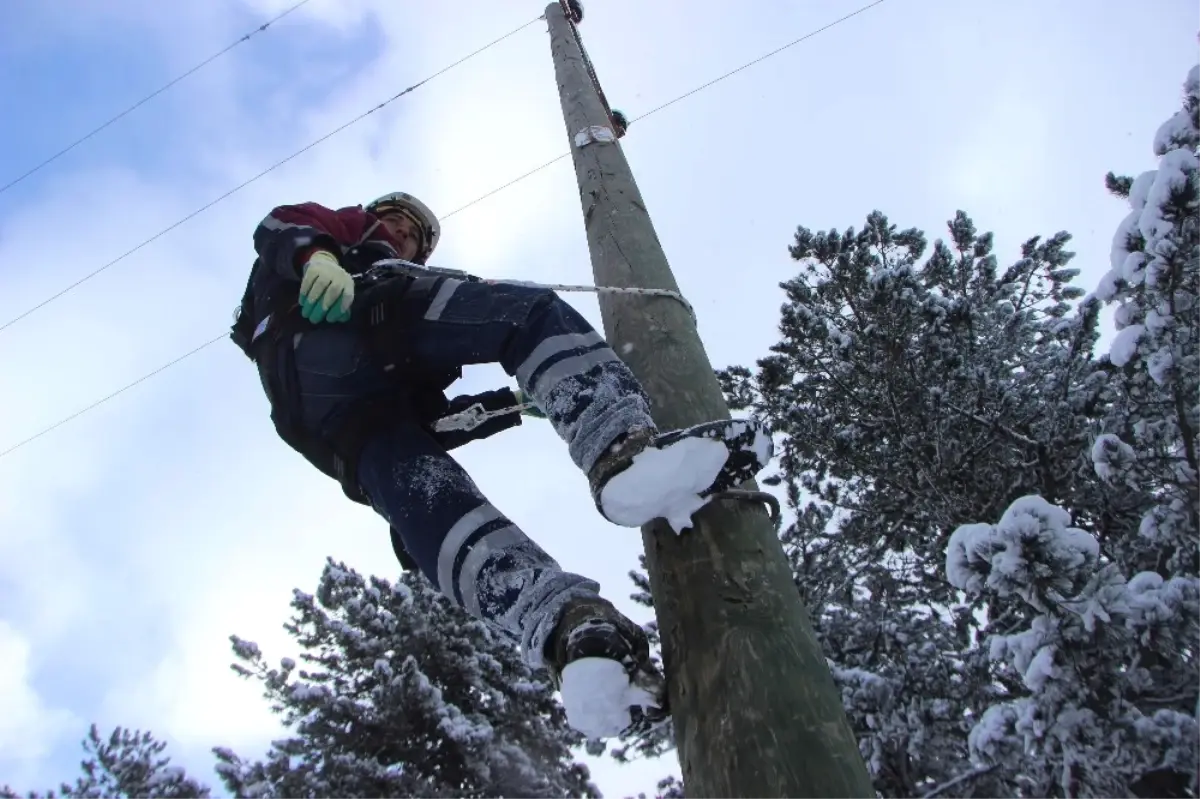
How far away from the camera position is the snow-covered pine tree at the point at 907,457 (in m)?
5.69

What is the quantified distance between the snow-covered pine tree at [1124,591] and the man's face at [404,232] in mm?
2607

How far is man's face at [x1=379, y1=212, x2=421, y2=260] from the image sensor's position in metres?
3.81

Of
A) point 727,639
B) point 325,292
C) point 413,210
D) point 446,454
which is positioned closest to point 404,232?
point 413,210

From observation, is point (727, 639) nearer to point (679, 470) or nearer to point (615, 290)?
point (679, 470)

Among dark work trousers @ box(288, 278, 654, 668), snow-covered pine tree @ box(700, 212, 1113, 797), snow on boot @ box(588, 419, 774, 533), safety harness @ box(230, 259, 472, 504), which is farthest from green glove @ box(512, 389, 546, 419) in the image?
snow-covered pine tree @ box(700, 212, 1113, 797)

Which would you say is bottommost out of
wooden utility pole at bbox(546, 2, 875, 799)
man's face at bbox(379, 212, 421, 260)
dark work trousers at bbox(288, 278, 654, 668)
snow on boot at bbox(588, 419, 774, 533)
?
wooden utility pole at bbox(546, 2, 875, 799)

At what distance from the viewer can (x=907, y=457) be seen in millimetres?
6805

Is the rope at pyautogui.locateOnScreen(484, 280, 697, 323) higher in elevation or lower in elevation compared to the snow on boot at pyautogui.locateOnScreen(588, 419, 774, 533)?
higher

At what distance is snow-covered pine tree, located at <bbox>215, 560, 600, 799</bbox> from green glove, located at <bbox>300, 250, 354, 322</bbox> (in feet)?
25.0

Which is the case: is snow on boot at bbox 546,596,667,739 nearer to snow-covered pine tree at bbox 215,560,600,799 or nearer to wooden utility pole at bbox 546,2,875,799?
wooden utility pole at bbox 546,2,875,799

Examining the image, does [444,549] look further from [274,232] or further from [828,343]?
[828,343]

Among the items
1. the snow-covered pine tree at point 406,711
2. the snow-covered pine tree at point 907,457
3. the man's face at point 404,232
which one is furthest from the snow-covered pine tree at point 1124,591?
the snow-covered pine tree at point 406,711

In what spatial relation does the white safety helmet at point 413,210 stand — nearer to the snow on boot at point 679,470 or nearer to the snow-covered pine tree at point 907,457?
the snow on boot at point 679,470

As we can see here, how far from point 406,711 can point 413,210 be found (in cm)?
808
